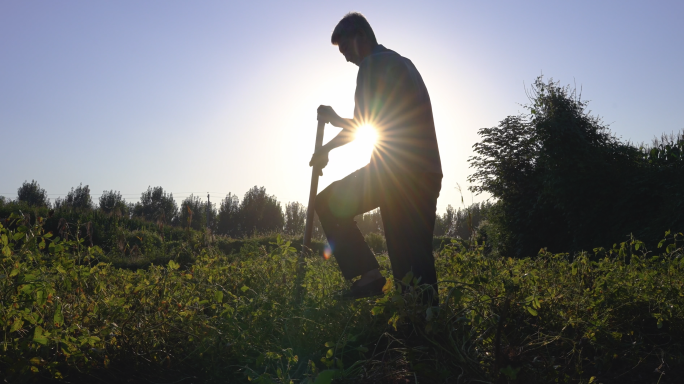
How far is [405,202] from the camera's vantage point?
2727 mm

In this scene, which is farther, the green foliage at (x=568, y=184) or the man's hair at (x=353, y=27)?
the green foliage at (x=568, y=184)

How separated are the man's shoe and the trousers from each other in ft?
0.37

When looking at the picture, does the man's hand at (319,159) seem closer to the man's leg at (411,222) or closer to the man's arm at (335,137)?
the man's arm at (335,137)

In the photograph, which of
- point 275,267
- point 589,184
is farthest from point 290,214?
point 275,267

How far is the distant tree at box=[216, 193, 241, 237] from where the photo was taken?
3028 centimetres

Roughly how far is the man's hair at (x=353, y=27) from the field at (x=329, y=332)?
1639 millimetres

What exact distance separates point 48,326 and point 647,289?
3.12 meters

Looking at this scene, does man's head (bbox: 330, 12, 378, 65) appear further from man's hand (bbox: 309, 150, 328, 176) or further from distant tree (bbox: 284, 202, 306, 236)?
distant tree (bbox: 284, 202, 306, 236)

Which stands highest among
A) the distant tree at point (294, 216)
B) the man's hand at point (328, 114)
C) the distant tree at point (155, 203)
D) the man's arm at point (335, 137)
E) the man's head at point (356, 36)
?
the distant tree at point (155, 203)

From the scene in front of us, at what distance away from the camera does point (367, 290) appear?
271cm

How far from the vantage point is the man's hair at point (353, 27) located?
305 cm

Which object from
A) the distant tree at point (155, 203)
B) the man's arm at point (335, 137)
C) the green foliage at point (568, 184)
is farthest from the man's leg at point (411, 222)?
the distant tree at point (155, 203)

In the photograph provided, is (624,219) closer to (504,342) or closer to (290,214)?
(504,342)

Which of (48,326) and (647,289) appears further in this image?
(647,289)
